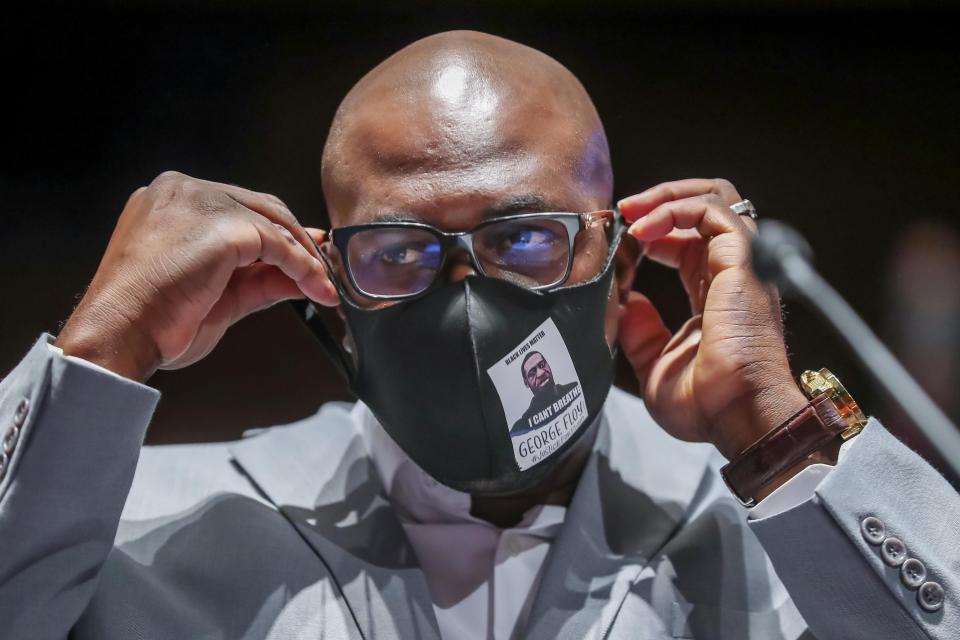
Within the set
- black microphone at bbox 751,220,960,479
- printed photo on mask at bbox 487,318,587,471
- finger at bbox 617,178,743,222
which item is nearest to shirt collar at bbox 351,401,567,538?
printed photo on mask at bbox 487,318,587,471

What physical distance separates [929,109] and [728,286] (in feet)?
2.86

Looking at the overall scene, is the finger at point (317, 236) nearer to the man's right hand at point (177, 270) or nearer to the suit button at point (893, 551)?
the man's right hand at point (177, 270)

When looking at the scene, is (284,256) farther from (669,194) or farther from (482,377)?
(669,194)

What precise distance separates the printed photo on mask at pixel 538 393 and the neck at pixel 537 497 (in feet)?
0.68

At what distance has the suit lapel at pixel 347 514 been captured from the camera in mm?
1625

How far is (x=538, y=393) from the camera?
161cm

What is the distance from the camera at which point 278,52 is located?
6.93 ft

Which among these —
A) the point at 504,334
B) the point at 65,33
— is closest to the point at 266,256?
the point at 504,334

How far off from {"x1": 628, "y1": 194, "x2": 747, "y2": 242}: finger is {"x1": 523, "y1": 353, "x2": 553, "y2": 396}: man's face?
Answer: 0.28 meters

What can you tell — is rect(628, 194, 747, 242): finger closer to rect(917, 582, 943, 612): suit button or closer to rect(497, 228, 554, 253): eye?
rect(497, 228, 554, 253): eye

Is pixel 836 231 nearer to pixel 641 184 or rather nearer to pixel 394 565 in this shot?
pixel 641 184

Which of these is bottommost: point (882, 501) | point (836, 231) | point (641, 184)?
point (882, 501)

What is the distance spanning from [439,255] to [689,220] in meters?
0.43

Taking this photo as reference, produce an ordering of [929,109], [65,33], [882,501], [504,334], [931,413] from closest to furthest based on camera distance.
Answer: [931,413], [882,501], [504,334], [65,33], [929,109]
